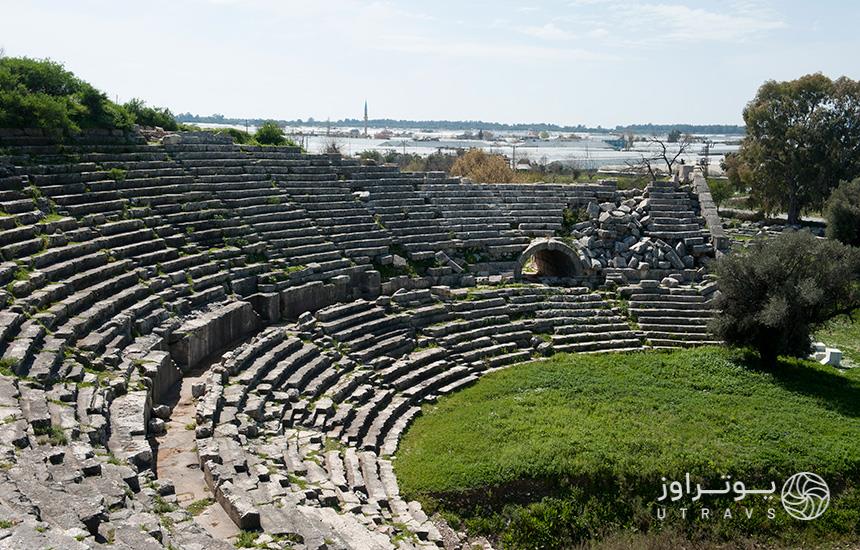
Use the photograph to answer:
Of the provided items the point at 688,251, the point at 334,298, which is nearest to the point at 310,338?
the point at 334,298

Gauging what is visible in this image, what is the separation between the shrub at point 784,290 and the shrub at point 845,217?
14.5 m

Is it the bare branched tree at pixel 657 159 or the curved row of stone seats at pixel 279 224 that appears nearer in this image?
the curved row of stone seats at pixel 279 224

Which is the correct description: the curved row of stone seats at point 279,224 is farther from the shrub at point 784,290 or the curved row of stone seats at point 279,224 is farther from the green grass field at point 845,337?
the green grass field at point 845,337

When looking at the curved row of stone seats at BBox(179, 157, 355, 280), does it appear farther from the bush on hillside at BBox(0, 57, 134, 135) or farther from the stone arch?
the stone arch

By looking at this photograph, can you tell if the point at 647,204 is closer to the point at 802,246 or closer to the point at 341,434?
the point at 802,246

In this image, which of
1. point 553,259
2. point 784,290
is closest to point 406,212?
point 553,259

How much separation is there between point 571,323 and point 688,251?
244 inches

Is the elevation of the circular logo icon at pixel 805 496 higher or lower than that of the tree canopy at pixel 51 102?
lower

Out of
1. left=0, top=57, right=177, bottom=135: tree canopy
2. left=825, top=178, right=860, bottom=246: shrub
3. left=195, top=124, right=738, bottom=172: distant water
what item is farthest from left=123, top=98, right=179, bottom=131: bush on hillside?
left=195, top=124, right=738, bottom=172: distant water

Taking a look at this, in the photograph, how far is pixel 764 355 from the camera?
19.0 meters

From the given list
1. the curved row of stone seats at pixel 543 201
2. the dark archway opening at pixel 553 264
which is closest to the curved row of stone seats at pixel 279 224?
the curved row of stone seats at pixel 543 201

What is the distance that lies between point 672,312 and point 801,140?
24168 millimetres

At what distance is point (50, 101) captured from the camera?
1895 centimetres

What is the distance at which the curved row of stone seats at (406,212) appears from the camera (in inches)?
921
